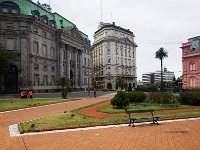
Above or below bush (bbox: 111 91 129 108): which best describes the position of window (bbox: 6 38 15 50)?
above

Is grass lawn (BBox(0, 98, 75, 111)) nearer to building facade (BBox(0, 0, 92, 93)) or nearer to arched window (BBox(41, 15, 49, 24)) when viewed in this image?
building facade (BBox(0, 0, 92, 93))

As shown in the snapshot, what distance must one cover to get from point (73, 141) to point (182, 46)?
62260mm

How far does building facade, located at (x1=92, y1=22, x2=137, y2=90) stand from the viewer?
109625mm

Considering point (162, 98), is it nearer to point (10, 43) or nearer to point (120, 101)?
point (120, 101)

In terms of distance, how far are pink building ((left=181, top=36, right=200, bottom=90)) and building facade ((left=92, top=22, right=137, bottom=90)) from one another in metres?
44.5

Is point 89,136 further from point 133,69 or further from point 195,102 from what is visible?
point 133,69

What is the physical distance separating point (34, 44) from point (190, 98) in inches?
1651

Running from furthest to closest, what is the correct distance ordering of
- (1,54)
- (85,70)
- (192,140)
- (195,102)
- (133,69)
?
(133,69)
(85,70)
(1,54)
(195,102)
(192,140)

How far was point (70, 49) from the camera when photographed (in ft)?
242

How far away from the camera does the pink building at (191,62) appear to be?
202 ft

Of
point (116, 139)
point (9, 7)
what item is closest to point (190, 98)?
point (116, 139)

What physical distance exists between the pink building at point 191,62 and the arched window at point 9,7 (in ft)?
135

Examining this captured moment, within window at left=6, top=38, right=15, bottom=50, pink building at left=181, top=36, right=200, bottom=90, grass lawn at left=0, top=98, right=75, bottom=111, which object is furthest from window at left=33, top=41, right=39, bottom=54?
pink building at left=181, top=36, right=200, bottom=90

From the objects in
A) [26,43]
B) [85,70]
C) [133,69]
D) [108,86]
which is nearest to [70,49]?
[85,70]
